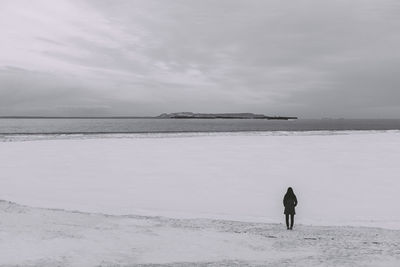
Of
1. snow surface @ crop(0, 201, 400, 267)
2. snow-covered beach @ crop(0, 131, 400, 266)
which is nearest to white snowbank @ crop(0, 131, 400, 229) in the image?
snow-covered beach @ crop(0, 131, 400, 266)

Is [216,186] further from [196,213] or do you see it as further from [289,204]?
[289,204]

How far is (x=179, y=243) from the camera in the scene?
1161 centimetres

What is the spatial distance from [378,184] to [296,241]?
40.4 feet

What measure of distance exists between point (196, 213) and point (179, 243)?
463cm

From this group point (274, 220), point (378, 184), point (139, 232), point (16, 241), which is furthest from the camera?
point (378, 184)

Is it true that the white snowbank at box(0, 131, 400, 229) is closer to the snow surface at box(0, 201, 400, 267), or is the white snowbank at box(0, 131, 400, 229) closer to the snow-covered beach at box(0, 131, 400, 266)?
the snow-covered beach at box(0, 131, 400, 266)

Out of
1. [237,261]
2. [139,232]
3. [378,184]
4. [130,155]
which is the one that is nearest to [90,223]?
[139,232]

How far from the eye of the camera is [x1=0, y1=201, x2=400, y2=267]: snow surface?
1012 cm

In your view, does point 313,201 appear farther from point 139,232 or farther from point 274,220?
point 139,232

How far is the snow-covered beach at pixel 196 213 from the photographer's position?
34.9ft

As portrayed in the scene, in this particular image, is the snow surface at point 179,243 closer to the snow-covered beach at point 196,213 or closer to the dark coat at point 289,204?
the snow-covered beach at point 196,213

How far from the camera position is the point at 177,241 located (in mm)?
11789

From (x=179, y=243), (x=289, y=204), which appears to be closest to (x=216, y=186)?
(x=289, y=204)

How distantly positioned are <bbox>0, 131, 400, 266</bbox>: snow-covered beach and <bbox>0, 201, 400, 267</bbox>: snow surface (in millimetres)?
29
